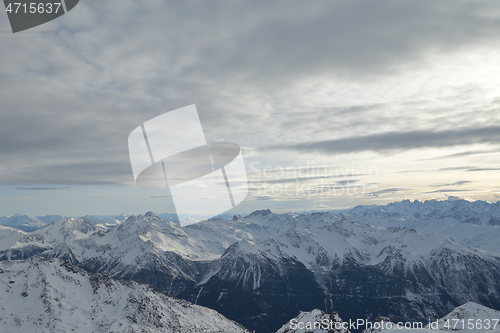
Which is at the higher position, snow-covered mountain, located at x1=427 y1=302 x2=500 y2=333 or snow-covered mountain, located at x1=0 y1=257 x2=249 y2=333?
snow-covered mountain, located at x1=0 y1=257 x2=249 y2=333

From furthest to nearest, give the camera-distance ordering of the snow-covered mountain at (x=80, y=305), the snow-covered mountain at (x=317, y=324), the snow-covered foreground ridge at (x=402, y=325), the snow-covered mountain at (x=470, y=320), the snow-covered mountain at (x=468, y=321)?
the snow-covered mountain at (x=470, y=320)
the snow-covered mountain at (x=468, y=321)
the snow-covered mountain at (x=80, y=305)
the snow-covered foreground ridge at (x=402, y=325)
the snow-covered mountain at (x=317, y=324)

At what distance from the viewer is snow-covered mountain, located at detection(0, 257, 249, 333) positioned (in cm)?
11894

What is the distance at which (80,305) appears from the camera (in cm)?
13312

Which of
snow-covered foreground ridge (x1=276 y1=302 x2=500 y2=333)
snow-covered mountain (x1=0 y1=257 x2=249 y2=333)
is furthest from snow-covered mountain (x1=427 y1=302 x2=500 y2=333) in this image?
snow-covered mountain (x1=0 y1=257 x2=249 y2=333)

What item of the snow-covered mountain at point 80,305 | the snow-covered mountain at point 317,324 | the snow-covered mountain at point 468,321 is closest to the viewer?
the snow-covered mountain at point 317,324

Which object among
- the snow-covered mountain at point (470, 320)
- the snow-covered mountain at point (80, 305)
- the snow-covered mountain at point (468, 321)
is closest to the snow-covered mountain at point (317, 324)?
the snow-covered mountain at point (468, 321)

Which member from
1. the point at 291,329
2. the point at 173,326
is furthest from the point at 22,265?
the point at 291,329

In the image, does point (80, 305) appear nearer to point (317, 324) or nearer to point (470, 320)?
point (317, 324)

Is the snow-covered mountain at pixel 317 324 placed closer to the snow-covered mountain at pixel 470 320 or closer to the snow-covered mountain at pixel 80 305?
the snow-covered mountain at pixel 80 305

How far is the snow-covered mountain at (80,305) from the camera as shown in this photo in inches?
4683

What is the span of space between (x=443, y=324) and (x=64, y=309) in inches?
7405

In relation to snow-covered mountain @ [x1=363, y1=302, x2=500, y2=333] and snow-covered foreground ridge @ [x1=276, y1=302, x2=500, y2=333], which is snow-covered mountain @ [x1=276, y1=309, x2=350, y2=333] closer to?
snow-covered foreground ridge @ [x1=276, y1=302, x2=500, y2=333]

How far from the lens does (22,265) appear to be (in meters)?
138

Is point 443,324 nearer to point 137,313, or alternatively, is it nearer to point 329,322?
point 329,322
